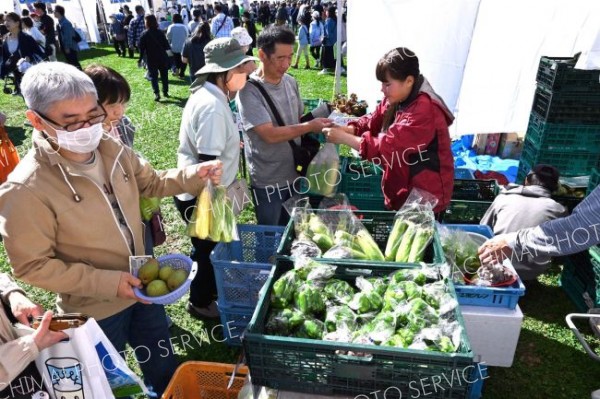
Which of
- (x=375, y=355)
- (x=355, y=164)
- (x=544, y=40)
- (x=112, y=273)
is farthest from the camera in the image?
(x=544, y=40)

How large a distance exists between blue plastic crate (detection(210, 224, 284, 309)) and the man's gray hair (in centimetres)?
158

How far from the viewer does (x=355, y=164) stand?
493cm

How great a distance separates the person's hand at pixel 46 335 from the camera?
5.33 feet

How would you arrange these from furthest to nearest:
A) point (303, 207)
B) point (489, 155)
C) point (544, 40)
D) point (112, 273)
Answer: point (489, 155) → point (544, 40) → point (303, 207) → point (112, 273)

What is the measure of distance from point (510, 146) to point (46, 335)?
6462 mm

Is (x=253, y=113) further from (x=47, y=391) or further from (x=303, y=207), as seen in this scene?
(x=47, y=391)

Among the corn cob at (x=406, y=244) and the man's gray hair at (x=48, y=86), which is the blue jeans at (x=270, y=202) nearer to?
the corn cob at (x=406, y=244)

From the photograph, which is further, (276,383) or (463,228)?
(463,228)

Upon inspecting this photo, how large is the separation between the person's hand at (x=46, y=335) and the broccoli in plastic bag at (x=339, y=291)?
1.18 m

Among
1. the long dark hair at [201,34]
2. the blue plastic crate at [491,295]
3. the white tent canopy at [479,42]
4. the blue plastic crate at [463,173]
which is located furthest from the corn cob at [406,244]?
the long dark hair at [201,34]

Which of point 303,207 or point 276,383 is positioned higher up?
point 303,207

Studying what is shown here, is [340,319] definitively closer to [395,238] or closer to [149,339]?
[395,238]

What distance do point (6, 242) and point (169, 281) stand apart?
68cm

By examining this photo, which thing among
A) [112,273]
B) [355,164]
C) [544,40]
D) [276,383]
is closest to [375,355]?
[276,383]
